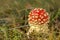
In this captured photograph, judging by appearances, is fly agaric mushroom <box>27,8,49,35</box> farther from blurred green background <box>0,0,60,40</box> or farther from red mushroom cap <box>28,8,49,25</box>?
blurred green background <box>0,0,60,40</box>

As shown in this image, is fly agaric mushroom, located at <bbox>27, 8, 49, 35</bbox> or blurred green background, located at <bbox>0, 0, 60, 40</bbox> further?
blurred green background, located at <bbox>0, 0, 60, 40</bbox>

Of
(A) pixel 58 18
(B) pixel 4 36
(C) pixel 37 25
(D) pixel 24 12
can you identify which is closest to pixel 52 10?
(A) pixel 58 18

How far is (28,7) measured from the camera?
11.8 ft

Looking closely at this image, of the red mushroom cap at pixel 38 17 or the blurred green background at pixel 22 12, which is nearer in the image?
the red mushroom cap at pixel 38 17

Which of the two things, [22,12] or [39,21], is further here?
[22,12]

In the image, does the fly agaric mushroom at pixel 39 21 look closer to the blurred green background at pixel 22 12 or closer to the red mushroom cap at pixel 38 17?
the red mushroom cap at pixel 38 17

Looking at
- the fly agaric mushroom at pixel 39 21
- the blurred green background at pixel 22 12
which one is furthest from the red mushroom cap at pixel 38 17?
the blurred green background at pixel 22 12

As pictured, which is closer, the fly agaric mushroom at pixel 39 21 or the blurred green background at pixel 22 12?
the fly agaric mushroom at pixel 39 21

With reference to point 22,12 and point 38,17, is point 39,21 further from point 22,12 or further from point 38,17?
point 22,12

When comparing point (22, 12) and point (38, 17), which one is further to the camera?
point (22, 12)

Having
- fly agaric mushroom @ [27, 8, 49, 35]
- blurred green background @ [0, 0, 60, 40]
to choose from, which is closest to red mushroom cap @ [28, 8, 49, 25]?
fly agaric mushroom @ [27, 8, 49, 35]

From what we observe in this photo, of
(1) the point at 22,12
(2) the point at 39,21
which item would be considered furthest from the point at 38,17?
(1) the point at 22,12

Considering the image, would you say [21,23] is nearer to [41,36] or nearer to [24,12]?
[24,12]

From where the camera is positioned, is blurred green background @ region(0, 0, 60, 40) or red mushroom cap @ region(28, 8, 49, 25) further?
blurred green background @ region(0, 0, 60, 40)
